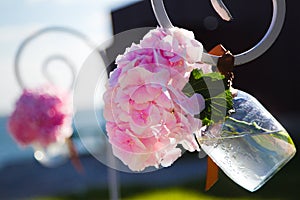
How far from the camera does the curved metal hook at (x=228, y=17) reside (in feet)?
2.77

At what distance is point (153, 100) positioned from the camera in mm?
785

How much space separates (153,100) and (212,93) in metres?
0.09

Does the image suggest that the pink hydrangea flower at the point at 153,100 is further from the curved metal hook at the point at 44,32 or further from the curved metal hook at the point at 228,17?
the curved metal hook at the point at 44,32

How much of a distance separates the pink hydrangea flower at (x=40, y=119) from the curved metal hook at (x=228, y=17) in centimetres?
133

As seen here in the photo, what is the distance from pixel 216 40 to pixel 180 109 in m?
4.37

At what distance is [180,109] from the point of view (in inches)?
31.3

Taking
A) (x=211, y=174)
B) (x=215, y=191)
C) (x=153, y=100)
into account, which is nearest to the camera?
(x=153, y=100)

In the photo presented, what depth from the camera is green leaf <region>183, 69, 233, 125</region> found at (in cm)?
82

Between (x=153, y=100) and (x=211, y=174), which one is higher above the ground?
(x=153, y=100)

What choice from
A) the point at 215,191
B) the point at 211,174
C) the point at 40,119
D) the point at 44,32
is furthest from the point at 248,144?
the point at 215,191

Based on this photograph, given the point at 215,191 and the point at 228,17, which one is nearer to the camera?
the point at 228,17

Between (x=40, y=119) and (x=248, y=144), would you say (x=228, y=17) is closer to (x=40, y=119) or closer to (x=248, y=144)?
(x=248, y=144)

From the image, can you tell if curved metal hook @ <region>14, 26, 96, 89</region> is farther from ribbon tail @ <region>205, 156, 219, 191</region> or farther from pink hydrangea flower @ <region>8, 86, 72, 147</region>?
ribbon tail @ <region>205, 156, 219, 191</region>

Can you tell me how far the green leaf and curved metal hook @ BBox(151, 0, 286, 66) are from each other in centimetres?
3
